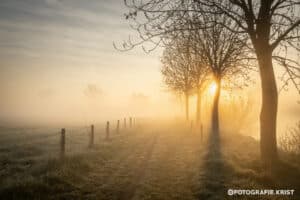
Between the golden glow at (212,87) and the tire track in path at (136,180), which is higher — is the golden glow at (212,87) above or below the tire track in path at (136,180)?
above

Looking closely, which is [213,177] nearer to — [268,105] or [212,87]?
[268,105]

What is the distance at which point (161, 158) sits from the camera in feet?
54.2

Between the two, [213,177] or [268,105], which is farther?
[268,105]

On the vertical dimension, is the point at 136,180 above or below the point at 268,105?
below

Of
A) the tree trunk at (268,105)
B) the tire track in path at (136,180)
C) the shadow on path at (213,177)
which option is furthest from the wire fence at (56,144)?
the tree trunk at (268,105)

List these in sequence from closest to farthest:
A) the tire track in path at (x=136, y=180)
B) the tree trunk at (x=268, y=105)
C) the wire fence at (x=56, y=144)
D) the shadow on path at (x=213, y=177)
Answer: the tire track in path at (x=136, y=180), the shadow on path at (x=213, y=177), the tree trunk at (x=268, y=105), the wire fence at (x=56, y=144)

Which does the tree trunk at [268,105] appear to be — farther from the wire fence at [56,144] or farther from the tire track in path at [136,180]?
the wire fence at [56,144]

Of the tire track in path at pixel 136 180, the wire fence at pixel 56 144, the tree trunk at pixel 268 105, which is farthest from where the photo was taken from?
the wire fence at pixel 56 144

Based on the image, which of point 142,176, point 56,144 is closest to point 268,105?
point 142,176

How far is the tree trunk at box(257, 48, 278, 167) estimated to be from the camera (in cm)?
1291

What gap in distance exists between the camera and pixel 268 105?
13.0 metres

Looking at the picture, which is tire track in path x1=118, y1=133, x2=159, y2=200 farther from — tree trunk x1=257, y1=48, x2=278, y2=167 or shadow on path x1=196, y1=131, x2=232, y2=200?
tree trunk x1=257, y1=48, x2=278, y2=167

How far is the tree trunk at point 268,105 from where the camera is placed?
1291 centimetres

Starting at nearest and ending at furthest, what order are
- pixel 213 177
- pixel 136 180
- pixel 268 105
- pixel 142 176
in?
1. pixel 136 180
2. pixel 213 177
3. pixel 142 176
4. pixel 268 105
